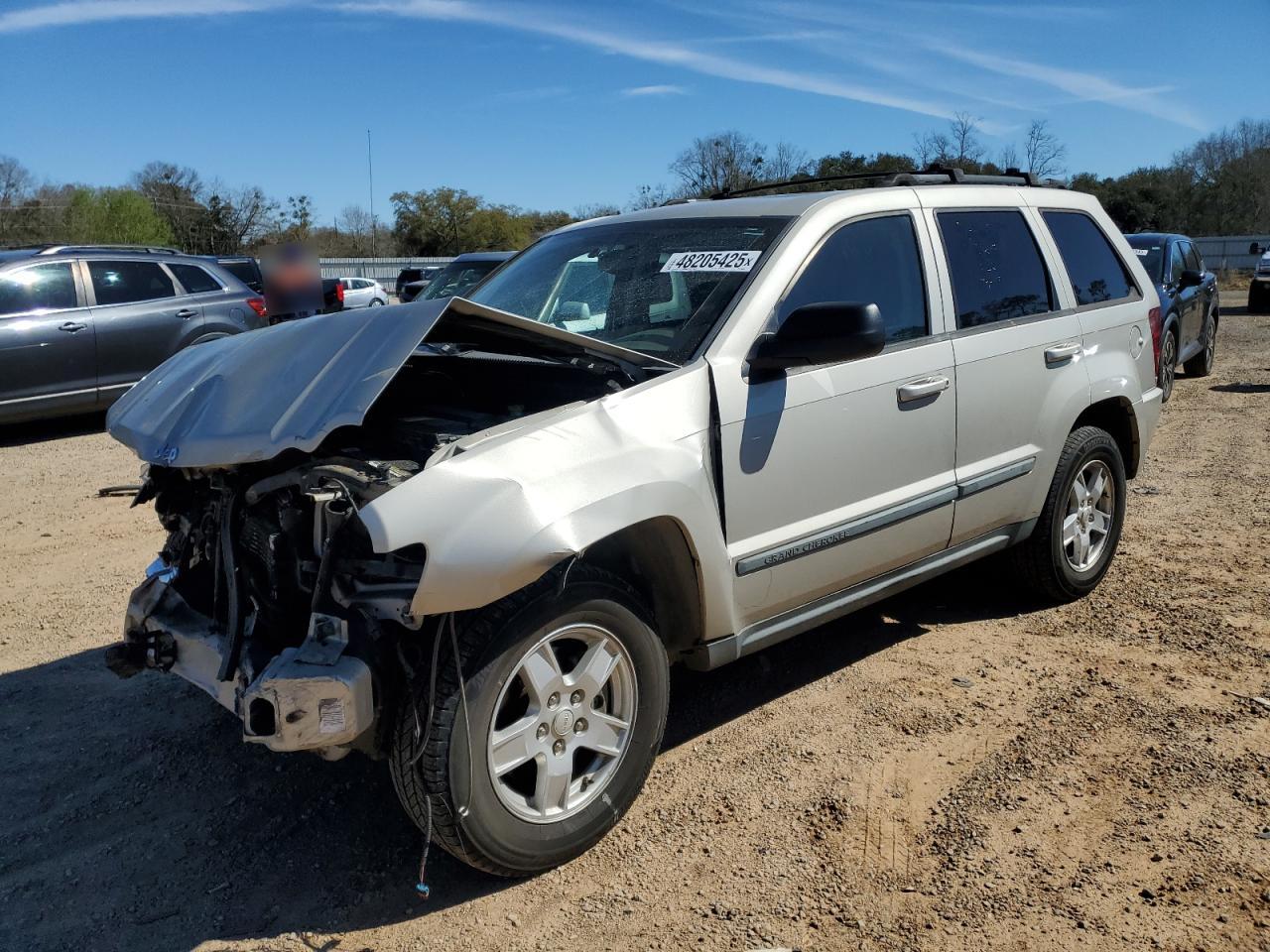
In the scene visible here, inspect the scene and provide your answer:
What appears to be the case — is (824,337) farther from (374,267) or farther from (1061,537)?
(374,267)

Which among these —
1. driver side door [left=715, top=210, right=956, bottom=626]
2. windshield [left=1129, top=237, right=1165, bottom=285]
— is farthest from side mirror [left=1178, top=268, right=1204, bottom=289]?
driver side door [left=715, top=210, right=956, bottom=626]

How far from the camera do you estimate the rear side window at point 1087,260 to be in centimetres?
489

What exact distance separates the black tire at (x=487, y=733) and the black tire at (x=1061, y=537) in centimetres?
249

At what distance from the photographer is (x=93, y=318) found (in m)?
10.1

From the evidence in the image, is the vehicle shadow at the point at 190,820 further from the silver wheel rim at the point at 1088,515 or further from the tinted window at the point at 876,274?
the tinted window at the point at 876,274

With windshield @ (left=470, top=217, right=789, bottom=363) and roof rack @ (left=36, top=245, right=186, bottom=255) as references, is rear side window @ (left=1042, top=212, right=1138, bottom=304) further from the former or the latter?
roof rack @ (left=36, top=245, right=186, bottom=255)

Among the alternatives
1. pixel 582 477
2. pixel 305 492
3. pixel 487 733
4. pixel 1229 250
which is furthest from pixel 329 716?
pixel 1229 250

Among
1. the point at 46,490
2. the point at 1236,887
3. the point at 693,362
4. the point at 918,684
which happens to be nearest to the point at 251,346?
the point at 693,362

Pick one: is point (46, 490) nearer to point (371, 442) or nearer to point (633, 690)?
point (371, 442)

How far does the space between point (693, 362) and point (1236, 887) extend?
2150 mm

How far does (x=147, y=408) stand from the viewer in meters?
3.44

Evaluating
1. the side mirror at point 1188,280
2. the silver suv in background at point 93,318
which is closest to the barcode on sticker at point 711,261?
the silver suv in background at point 93,318

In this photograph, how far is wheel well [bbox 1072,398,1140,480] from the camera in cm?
506

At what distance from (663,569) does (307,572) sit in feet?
3.51
